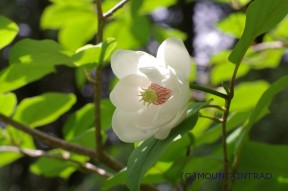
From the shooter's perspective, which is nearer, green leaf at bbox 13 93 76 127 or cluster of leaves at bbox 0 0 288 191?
cluster of leaves at bbox 0 0 288 191

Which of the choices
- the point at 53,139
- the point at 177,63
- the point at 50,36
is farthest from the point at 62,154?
the point at 50,36

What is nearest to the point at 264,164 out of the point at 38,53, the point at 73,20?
the point at 38,53

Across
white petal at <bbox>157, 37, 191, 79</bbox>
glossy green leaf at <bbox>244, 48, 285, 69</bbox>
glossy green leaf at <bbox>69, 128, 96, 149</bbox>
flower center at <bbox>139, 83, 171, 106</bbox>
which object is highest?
white petal at <bbox>157, 37, 191, 79</bbox>

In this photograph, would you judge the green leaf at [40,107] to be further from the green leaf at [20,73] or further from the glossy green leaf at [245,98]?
the glossy green leaf at [245,98]

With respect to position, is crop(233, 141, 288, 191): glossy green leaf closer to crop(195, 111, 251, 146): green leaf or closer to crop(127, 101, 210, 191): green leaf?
crop(195, 111, 251, 146): green leaf

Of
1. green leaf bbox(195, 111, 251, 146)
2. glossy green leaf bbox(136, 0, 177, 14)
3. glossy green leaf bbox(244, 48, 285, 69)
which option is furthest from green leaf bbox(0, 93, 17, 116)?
glossy green leaf bbox(244, 48, 285, 69)

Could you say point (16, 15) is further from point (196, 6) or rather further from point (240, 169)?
point (240, 169)

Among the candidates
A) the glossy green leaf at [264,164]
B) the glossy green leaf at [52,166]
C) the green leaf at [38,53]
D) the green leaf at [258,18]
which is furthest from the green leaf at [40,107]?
the green leaf at [258,18]
